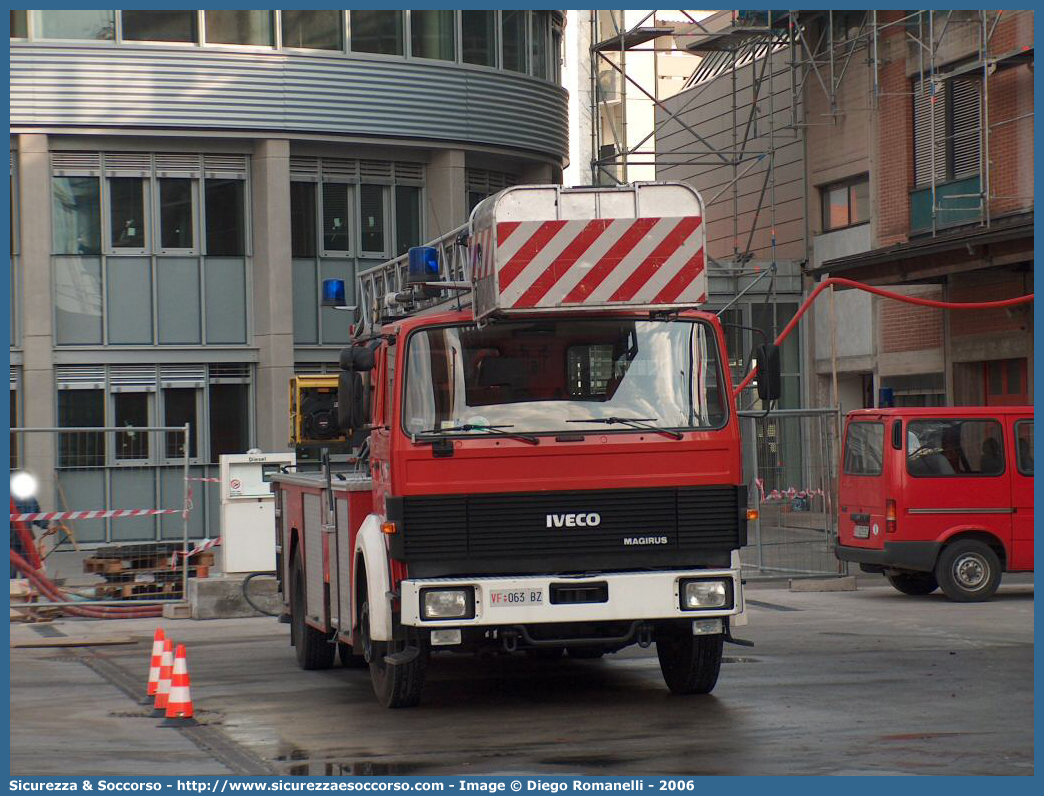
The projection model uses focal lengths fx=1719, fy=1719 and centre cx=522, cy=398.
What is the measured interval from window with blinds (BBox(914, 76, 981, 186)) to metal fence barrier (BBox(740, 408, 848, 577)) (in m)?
8.15

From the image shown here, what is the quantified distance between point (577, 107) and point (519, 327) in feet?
225

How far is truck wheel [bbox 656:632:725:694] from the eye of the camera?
11344 millimetres

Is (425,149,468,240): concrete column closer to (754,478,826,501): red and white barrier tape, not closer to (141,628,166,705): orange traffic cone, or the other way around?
(754,478,826,501): red and white barrier tape

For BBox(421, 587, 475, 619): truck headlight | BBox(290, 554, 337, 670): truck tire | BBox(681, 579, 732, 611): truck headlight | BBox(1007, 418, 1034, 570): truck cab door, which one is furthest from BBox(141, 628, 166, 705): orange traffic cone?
BBox(1007, 418, 1034, 570): truck cab door

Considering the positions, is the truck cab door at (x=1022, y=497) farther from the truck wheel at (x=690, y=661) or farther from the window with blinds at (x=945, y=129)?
the window with blinds at (x=945, y=129)

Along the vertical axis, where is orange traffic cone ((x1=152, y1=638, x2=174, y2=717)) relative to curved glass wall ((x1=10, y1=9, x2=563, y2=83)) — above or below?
below

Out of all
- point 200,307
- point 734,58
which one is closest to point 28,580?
point 200,307

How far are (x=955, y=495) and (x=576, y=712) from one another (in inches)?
311

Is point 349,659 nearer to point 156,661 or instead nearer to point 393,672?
point 156,661

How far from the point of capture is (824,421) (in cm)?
1969

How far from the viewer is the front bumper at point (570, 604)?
10.4 meters

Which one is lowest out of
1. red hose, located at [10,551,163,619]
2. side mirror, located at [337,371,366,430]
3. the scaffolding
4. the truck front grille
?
red hose, located at [10,551,163,619]

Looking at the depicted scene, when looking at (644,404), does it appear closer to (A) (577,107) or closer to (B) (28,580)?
(B) (28,580)

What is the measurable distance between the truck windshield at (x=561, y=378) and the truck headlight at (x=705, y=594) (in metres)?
0.98
